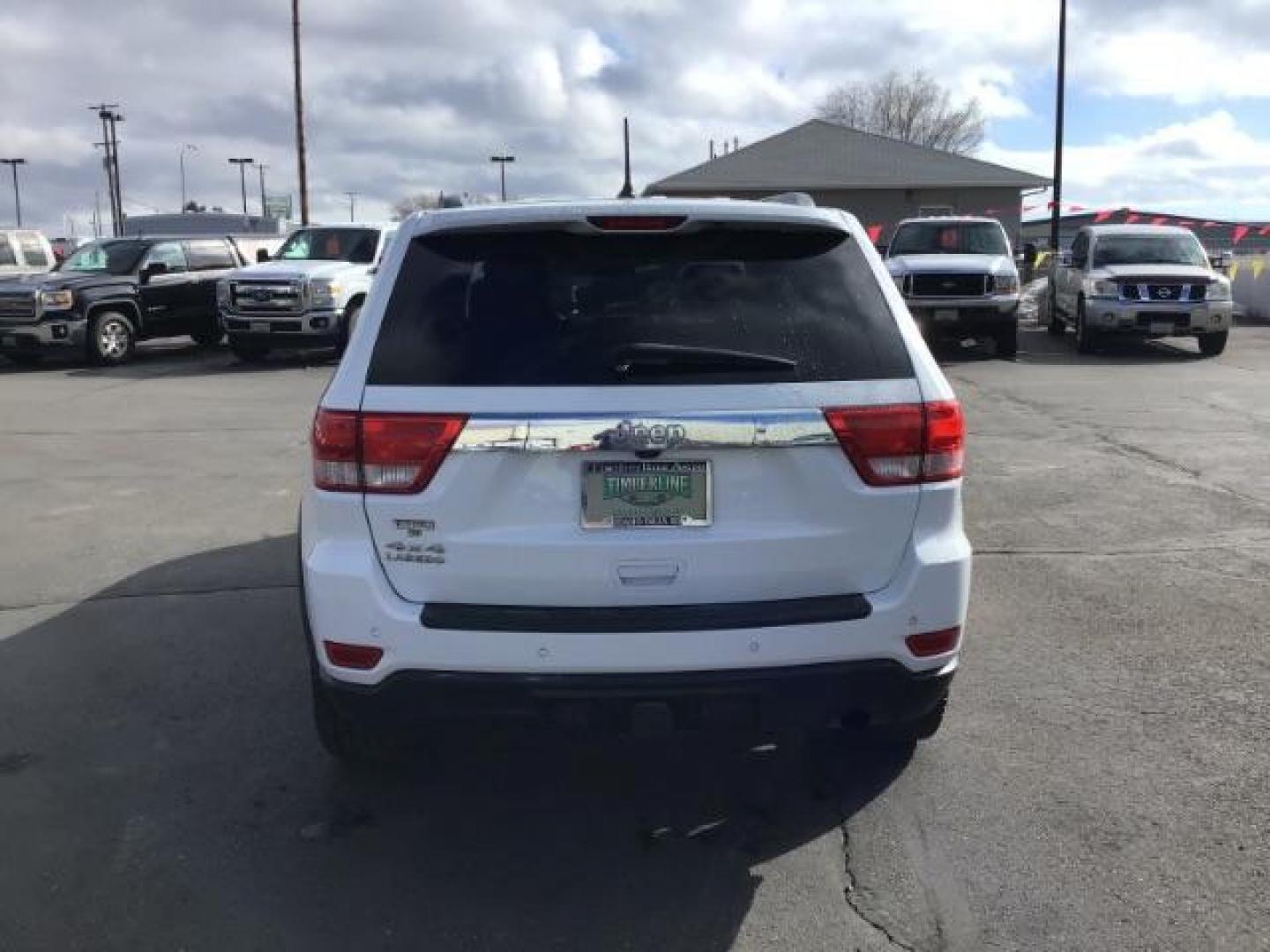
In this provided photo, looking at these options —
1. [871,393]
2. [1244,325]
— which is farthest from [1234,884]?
[1244,325]

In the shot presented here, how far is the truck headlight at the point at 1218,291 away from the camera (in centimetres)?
1644

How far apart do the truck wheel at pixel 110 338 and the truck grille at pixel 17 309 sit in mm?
838

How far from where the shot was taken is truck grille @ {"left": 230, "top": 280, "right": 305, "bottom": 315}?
16719mm

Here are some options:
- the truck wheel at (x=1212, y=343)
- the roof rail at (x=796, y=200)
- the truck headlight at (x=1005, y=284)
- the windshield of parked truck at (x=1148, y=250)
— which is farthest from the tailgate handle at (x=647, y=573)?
the windshield of parked truck at (x=1148, y=250)

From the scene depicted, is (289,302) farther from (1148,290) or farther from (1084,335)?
(1148,290)

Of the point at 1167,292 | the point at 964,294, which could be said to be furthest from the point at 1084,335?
the point at 964,294

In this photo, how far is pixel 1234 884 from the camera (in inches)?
124

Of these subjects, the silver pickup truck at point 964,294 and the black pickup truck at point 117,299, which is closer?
the silver pickup truck at point 964,294

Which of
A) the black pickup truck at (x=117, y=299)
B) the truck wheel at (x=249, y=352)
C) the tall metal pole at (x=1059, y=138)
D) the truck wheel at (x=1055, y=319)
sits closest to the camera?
the black pickup truck at (x=117, y=299)

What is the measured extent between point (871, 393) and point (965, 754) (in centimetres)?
158

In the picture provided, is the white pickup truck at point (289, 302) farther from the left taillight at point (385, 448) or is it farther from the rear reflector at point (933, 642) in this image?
the rear reflector at point (933, 642)

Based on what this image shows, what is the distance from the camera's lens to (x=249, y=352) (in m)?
17.7

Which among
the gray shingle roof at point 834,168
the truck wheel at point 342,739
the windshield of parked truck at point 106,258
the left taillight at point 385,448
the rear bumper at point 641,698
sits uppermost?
the gray shingle roof at point 834,168

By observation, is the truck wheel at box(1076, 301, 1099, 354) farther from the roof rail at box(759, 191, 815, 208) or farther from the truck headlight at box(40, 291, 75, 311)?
the truck headlight at box(40, 291, 75, 311)
